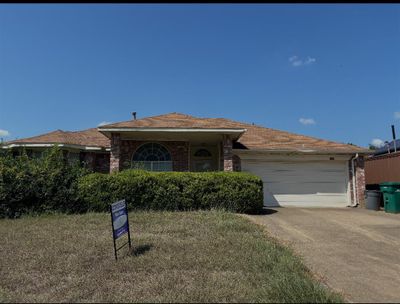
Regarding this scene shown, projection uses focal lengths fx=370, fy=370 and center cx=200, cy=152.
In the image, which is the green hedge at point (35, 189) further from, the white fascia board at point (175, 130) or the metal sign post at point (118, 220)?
the metal sign post at point (118, 220)

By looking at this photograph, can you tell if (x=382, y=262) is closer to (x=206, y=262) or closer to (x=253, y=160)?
(x=206, y=262)

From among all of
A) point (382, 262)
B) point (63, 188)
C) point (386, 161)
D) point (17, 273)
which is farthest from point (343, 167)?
point (17, 273)

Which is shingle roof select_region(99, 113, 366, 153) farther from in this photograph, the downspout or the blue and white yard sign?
the blue and white yard sign

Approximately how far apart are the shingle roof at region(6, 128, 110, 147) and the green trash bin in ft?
41.6

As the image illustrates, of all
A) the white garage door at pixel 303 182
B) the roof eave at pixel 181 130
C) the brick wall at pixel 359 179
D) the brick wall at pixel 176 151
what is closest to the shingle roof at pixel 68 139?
the brick wall at pixel 176 151

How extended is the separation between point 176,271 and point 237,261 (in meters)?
1.13

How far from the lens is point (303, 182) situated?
16641 mm

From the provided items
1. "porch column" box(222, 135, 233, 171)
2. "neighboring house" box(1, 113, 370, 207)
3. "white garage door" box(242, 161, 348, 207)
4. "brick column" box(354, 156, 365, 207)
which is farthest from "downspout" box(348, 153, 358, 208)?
"porch column" box(222, 135, 233, 171)

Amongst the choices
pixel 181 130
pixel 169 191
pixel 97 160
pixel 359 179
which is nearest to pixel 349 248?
pixel 169 191

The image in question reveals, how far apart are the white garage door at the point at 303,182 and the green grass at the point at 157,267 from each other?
22.4 feet

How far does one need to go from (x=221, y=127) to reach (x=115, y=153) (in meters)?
4.45

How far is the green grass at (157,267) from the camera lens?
4.93 m

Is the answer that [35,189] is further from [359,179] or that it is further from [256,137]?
[359,179]

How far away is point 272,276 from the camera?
550 centimetres
